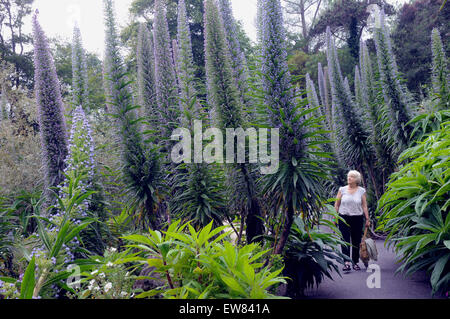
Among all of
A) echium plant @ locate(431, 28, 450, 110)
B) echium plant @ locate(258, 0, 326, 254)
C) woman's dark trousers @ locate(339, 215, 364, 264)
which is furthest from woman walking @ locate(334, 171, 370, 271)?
echium plant @ locate(431, 28, 450, 110)

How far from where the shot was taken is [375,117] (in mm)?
8461

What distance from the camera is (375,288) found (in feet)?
14.2

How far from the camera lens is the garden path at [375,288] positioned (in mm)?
4039

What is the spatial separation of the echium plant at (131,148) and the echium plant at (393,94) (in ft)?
16.2

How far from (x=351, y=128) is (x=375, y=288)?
504cm

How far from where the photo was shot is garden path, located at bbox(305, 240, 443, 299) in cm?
404

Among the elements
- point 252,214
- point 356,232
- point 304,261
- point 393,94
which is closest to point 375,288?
point 304,261

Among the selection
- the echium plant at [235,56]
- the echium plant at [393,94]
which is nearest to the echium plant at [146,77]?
the echium plant at [235,56]

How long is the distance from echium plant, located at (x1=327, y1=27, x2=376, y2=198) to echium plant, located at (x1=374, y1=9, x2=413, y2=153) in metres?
1.29

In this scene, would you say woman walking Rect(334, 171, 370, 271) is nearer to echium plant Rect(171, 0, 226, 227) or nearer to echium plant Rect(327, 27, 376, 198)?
echium plant Rect(171, 0, 226, 227)

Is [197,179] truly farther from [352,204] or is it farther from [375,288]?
[352,204]
